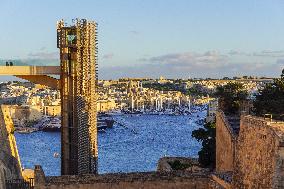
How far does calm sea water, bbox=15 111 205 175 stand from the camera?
189ft

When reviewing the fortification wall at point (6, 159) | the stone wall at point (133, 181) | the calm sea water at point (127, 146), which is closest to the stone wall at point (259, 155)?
the stone wall at point (133, 181)

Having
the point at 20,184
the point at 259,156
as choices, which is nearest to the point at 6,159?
the point at 20,184

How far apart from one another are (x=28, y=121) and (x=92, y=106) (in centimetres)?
8264

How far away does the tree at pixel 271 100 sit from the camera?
20062 mm

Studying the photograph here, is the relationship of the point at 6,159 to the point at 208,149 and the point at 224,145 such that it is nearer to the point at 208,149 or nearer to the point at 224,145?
the point at 224,145

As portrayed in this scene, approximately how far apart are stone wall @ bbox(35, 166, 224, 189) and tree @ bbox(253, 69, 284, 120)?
15.0ft

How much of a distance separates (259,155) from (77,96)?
10309 mm

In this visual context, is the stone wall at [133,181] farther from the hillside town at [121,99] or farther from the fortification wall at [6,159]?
the hillside town at [121,99]

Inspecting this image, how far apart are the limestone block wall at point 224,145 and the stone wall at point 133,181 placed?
1.08m

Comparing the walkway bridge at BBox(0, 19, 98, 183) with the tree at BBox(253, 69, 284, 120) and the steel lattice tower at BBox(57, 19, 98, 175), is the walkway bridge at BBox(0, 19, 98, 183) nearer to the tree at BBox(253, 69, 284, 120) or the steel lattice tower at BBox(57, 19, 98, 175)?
the steel lattice tower at BBox(57, 19, 98, 175)

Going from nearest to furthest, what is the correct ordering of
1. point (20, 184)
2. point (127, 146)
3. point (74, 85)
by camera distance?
1. point (20, 184)
2. point (74, 85)
3. point (127, 146)

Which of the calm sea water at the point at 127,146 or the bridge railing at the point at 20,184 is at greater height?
the bridge railing at the point at 20,184

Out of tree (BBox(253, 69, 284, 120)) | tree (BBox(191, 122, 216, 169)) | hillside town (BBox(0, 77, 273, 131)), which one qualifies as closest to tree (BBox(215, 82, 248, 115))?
tree (BBox(253, 69, 284, 120))

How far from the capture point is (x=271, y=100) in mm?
20906
